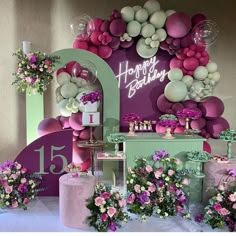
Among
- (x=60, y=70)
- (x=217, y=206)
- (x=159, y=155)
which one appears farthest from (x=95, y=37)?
(x=217, y=206)

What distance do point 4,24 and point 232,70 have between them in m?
2.89

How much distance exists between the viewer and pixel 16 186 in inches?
107

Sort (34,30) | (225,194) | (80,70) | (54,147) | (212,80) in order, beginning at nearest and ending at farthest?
(225,194) → (54,147) → (80,70) → (212,80) → (34,30)

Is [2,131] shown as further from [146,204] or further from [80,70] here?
[146,204]

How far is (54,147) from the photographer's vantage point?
2.90m

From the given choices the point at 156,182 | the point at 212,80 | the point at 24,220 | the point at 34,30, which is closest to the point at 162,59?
the point at 212,80

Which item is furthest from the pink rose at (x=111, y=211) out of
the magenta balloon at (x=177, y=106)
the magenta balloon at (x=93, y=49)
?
the magenta balloon at (x=93, y=49)

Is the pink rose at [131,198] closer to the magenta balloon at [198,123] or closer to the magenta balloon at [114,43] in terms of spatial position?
the magenta balloon at [198,123]

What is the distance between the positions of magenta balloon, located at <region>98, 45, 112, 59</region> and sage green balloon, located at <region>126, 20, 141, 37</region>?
29 centimetres

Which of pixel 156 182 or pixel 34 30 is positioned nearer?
pixel 156 182

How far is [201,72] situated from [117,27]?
1.05 meters

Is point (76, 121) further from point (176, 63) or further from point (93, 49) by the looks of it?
point (176, 63)

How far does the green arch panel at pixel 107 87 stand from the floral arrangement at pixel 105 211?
1497mm

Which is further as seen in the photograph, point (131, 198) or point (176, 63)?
point (176, 63)
